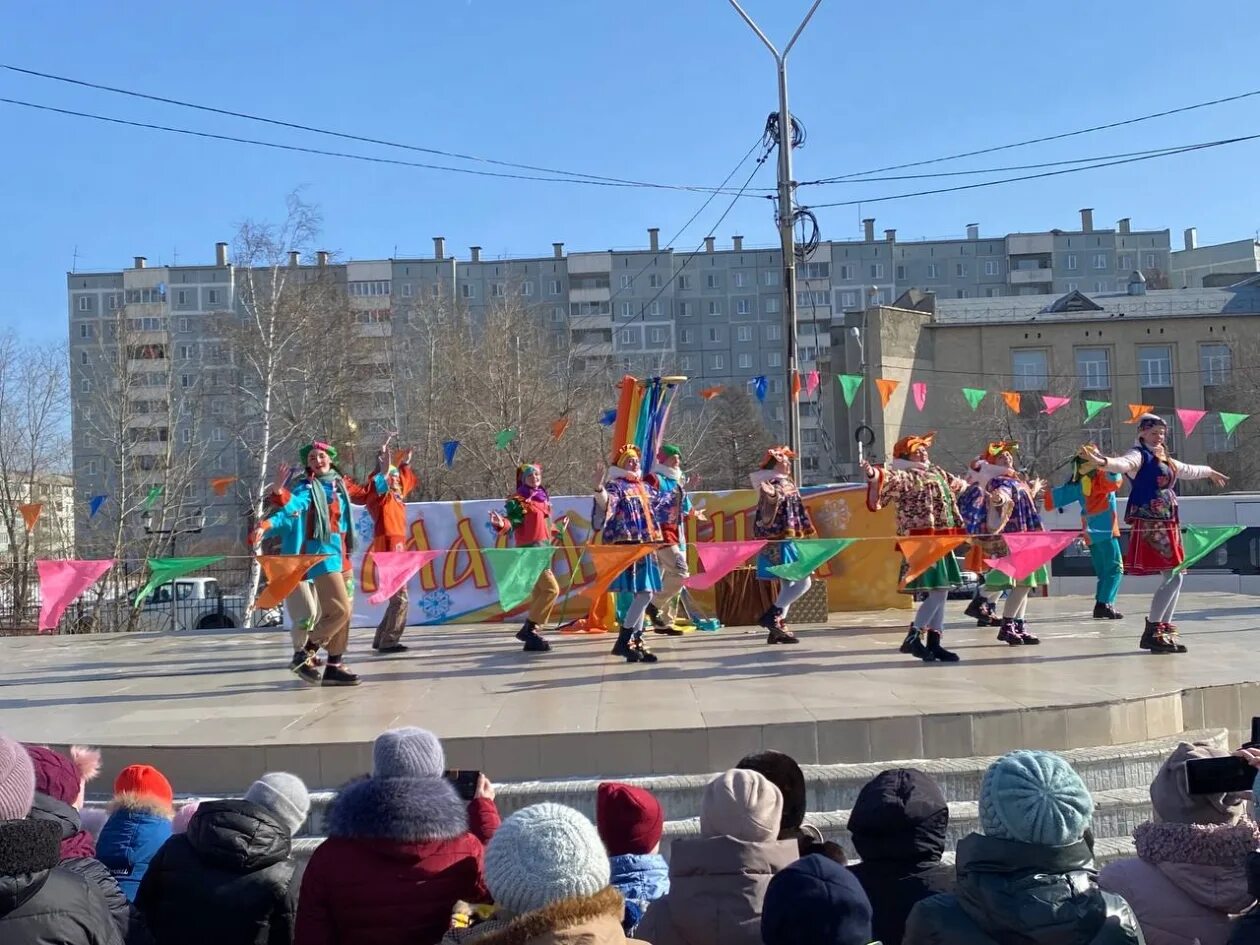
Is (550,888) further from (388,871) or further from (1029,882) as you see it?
(1029,882)

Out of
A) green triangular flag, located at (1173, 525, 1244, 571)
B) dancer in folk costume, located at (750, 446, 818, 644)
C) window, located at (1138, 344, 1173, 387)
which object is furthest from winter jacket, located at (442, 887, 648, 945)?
window, located at (1138, 344, 1173, 387)

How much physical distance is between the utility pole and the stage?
4.44m

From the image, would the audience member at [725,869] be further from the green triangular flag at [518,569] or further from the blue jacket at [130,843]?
the green triangular flag at [518,569]

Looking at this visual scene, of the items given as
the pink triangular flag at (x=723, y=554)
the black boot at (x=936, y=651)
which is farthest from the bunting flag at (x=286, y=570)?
the black boot at (x=936, y=651)

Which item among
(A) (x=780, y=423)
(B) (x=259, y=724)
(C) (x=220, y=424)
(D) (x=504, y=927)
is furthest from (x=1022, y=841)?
(A) (x=780, y=423)

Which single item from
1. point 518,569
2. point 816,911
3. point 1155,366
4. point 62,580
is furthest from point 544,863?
point 1155,366

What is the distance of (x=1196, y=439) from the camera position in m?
46.8

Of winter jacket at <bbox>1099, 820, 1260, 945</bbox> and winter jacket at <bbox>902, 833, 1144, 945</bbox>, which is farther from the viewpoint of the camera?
winter jacket at <bbox>1099, 820, 1260, 945</bbox>

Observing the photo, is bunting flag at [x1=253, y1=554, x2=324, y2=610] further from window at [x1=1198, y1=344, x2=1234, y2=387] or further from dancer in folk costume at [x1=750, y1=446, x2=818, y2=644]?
window at [x1=1198, y1=344, x2=1234, y2=387]

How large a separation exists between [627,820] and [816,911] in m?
0.89

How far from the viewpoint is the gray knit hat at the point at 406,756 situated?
3.62 meters

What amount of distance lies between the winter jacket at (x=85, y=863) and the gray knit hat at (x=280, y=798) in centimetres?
47

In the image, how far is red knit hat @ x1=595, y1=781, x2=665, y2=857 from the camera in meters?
3.62

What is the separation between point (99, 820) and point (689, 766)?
308cm
